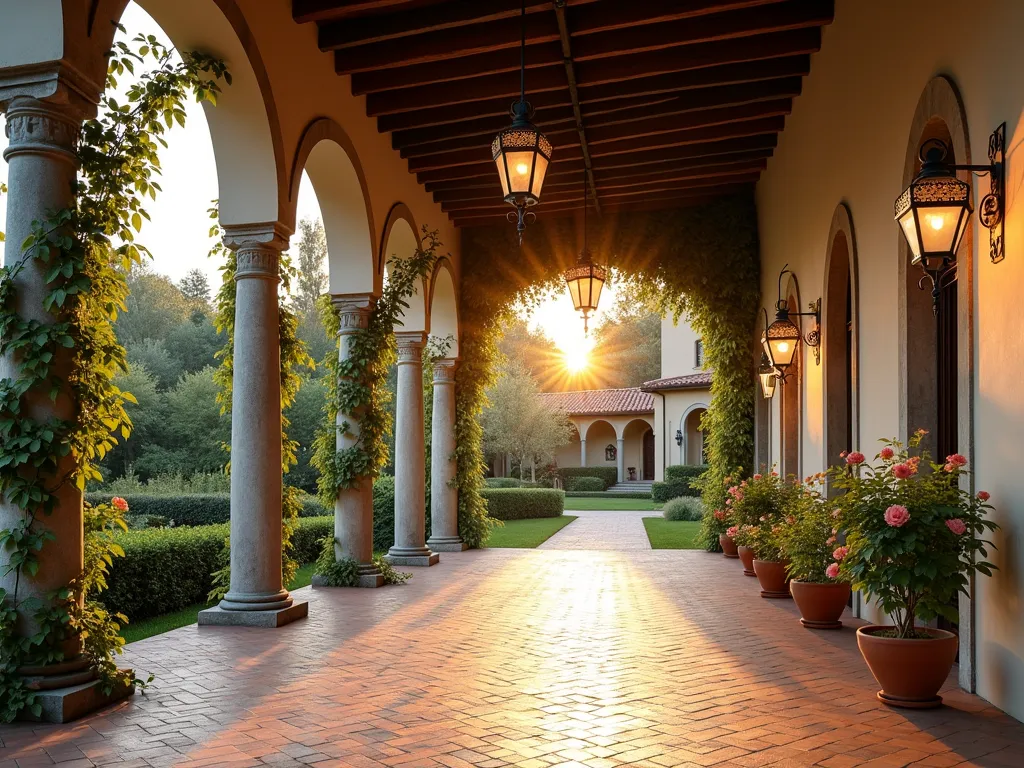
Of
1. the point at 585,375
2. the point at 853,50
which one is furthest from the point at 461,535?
the point at 585,375

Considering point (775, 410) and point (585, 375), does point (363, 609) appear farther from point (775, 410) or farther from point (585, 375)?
point (585, 375)

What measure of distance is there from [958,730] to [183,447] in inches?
1118

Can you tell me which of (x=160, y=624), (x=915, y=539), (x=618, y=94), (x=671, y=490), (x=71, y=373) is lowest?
(x=671, y=490)

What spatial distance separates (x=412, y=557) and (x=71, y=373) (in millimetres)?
8017

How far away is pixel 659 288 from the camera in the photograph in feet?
49.3

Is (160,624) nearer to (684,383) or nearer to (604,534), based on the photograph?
(604,534)

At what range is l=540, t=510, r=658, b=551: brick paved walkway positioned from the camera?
51.0ft

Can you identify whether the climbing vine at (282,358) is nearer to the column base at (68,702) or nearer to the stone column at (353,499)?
the stone column at (353,499)

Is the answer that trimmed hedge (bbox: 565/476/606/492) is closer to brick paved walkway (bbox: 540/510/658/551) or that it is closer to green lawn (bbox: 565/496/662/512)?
green lawn (bbox: 565/496/662/512)

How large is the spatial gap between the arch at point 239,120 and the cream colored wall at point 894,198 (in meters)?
5.14

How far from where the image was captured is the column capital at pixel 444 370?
574 inches

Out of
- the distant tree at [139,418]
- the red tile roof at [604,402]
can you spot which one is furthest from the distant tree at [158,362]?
the red tile roof at [604,402]

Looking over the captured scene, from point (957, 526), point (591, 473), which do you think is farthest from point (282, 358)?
point (591, 473)

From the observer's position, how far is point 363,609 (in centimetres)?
824
